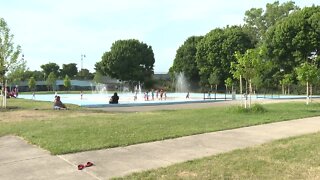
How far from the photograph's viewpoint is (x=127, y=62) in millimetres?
77250

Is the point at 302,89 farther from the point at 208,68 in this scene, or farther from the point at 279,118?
the point at 279,118

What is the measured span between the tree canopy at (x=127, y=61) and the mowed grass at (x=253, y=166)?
225 feet

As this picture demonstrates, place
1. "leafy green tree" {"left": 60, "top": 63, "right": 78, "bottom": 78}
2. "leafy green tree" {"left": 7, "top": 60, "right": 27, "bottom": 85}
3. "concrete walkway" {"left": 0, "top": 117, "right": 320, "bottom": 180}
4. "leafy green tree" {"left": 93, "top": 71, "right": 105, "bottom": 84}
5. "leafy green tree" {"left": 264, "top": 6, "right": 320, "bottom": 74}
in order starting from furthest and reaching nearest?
"leafy green tree" {"left": 60, "top": 63, "right": 78, "bottom": 78}
"leafy green tree" {"left": 93, "top": 71, "right": 105, "bottom": 84}
"leafy green tree" {"left": 264, "top": 6, "right": 320, "bottom": 74}
"leafy green tree" {"left": 7, "top": 60, "right": 27, "bottom": 85}
"concrete walkway" {"left": 0, "top": 117, "right": 320, "bottom": 180}

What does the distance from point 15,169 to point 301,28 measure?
4883cm

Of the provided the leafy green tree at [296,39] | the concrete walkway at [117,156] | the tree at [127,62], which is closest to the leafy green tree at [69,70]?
the tree at [127,62]

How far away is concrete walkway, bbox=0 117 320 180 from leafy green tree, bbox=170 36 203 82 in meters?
60.2

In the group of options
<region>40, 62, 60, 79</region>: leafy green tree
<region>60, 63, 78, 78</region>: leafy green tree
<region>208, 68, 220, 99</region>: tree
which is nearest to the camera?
<region>208, 68, 220, 99</region>: tree

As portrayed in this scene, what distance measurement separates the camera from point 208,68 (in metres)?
65.1

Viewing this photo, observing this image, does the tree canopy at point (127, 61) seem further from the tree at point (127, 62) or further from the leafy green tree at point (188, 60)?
the leafy green tree at point (188, 60)

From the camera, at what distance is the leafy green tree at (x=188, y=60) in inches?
2820

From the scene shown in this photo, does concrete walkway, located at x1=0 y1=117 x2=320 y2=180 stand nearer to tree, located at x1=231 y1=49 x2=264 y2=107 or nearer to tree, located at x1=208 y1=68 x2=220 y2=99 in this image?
tree, located at x1=231 y1=49 x2=264 y2=107

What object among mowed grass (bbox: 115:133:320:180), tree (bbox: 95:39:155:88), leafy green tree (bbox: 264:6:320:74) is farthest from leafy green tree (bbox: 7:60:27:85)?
tree (bbox: 95:39:155:88)

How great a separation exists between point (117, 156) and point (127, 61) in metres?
69.6

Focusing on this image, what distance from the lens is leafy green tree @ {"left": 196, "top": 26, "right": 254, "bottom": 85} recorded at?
203ft
